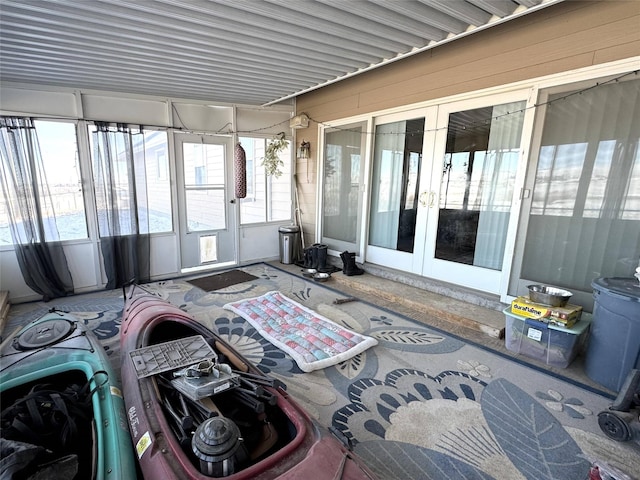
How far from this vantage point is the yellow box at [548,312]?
2457mm

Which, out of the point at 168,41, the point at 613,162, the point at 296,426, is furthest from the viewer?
the point at 168,41

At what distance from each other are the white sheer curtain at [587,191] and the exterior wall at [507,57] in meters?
0.31

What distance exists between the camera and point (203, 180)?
16.4 feet

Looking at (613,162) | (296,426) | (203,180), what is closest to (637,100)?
(613,162)

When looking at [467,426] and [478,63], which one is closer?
[467,426]

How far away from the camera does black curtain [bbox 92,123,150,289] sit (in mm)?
4113

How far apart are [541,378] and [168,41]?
427 cm

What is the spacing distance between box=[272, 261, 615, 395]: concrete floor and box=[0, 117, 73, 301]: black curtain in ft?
11.8

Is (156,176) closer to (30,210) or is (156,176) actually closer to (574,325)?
(30,210)

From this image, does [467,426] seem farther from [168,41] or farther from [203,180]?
[203,180]

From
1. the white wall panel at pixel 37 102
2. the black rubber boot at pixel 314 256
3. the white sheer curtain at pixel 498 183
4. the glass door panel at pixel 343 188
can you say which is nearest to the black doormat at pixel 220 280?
the black rubber boot at pixel 314 256

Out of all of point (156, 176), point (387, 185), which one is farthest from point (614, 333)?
point (156, 176)

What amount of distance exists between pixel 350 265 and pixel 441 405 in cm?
270

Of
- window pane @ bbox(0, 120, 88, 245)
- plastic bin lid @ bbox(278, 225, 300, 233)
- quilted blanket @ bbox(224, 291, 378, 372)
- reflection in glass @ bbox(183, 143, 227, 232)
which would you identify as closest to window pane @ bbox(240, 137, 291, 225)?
plastic bin lid @ bbox(278, 225, 300, 233)
